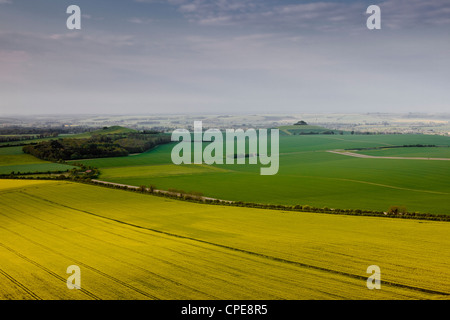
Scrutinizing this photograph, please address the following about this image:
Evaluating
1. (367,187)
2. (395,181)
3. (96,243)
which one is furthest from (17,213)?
(395,181)

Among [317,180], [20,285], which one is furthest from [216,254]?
[317,180]

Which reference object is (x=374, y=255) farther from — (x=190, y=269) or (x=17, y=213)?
(x=17, y=213)

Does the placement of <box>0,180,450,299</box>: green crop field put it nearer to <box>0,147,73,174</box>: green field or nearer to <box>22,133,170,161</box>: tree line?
<box>0,147,73,174</box>: green field

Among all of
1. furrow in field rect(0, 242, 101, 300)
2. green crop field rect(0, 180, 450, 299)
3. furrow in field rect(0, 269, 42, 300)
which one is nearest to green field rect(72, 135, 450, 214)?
green crop field rect(0, 180, 450, 299)

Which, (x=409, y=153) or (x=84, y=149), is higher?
(x=84, y=149)

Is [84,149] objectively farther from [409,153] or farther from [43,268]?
[409,153]
